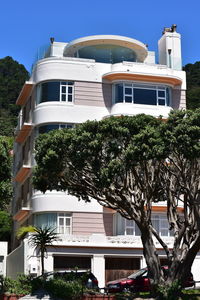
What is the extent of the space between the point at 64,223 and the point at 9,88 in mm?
71206

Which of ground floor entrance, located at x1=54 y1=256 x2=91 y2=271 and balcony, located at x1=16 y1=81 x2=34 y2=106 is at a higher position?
balcony, located at x1=16 y1=81 x2=34 y2=106

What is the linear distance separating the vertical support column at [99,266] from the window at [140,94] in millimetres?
11366

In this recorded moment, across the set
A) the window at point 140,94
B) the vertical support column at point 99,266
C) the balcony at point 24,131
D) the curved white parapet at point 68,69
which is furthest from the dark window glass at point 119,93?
the vertical support column at point 99,266

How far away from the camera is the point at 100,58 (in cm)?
4400

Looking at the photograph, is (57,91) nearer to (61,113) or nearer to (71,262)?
(61,113)

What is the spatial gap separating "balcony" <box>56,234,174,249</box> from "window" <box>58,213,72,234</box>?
2.89 ft

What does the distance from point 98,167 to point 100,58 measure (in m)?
17.4

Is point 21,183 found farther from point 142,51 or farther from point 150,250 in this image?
point 150,250

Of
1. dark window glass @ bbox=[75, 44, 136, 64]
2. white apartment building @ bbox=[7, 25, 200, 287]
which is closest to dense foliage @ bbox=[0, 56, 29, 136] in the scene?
dark window glass @ bbox=[75, 44, 136, 64]

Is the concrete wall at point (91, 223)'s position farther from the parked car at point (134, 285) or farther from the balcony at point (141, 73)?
the balcony at point (141, 73)

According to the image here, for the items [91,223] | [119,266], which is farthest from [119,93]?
[119,266]

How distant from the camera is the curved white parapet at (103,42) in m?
42.9

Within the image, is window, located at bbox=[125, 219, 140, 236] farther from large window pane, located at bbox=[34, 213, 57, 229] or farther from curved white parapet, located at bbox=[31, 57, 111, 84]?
curved white parapet, located at bbox=[31, 57, 111, 84]

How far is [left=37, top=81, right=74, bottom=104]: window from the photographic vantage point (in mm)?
41594
